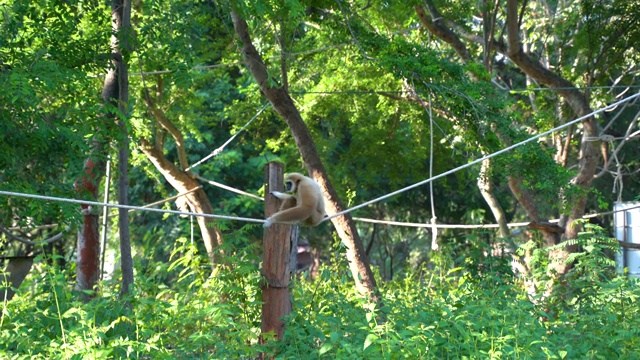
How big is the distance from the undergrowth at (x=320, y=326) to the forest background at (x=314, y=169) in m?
0.03

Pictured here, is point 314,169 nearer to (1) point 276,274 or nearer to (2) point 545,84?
(1) point 276,274

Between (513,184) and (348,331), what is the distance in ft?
22.8

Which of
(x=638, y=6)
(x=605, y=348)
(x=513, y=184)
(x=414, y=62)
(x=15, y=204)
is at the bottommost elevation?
(x=605, y=348)

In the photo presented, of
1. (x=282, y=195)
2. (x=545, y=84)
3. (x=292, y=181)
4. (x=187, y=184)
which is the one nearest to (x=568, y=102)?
(x=545, y=84)

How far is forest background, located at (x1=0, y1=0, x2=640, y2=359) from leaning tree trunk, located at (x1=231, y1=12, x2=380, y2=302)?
→ 3 centimetres

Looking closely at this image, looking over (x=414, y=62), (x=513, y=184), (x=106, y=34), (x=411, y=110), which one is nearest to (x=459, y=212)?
(x=411, y=110)

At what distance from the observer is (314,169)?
35.1 feet

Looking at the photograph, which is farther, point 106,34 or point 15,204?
point 106,34

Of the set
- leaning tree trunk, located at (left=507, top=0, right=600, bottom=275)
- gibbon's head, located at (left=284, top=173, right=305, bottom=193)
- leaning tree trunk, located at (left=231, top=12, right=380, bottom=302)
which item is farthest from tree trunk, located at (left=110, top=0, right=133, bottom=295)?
leaning tree trunk, located at (left=507, top=0, right=600, bottom=275)

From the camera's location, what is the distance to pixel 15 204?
716cm

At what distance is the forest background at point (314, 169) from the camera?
586 cm

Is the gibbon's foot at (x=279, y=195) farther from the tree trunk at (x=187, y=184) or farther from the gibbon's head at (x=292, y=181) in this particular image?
the tree trunk at (x=187, y=184)

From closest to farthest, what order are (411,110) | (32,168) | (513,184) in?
(32,168), (513,184), (411,110)

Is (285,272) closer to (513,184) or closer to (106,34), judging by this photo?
(106,34)
